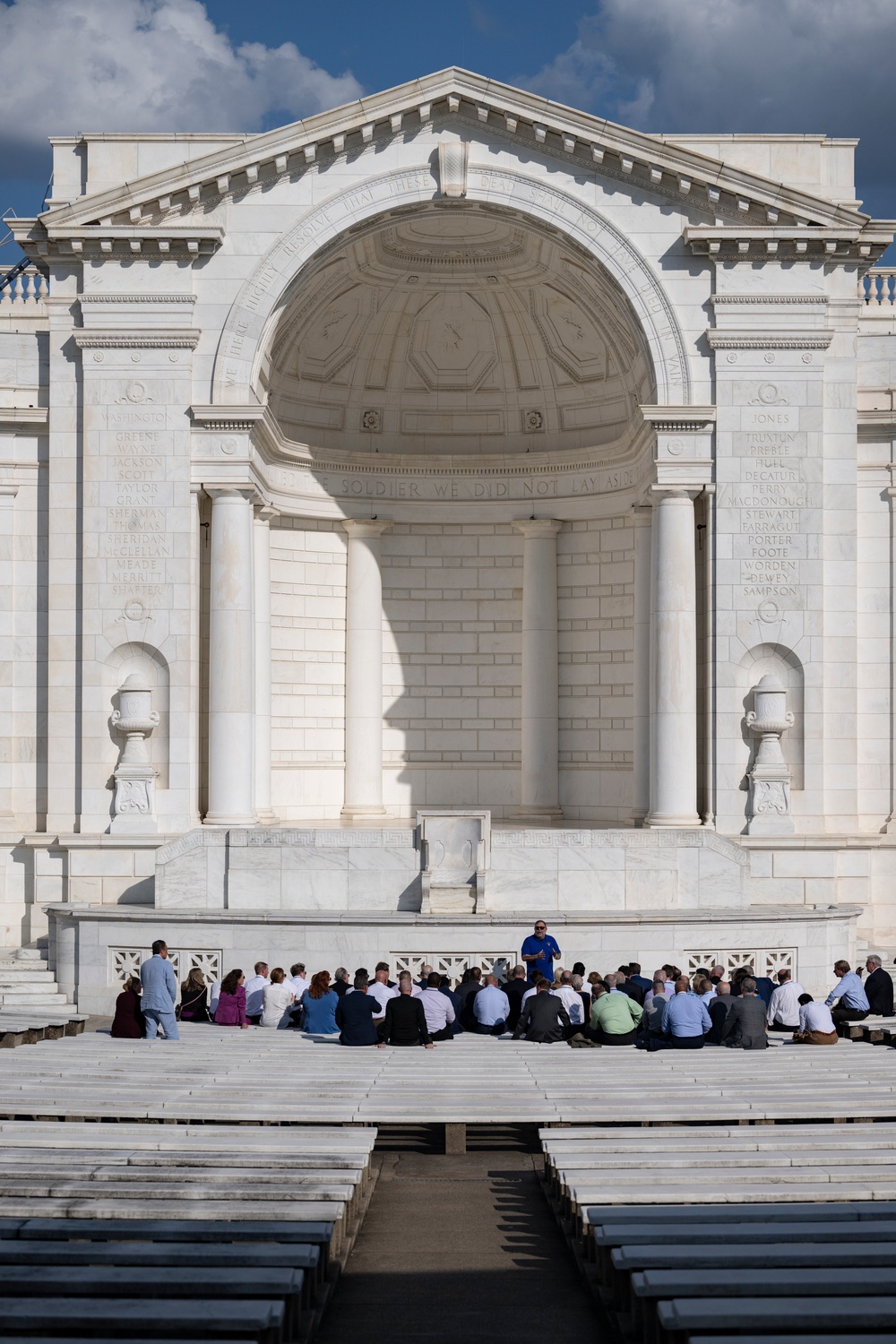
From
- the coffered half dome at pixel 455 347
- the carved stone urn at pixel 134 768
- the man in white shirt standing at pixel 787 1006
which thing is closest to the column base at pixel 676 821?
the man in white shirt standing at pixel 787 1006

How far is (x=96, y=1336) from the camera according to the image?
8.07 meters

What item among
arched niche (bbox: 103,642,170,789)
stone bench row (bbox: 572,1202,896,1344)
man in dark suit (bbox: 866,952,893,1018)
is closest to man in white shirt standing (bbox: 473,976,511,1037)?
man in dark suit (bbox: 866,952,893,1018)

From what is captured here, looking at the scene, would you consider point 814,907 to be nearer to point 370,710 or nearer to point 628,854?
point 628,854

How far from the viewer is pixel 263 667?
107 ft

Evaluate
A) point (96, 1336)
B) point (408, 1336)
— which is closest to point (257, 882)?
point (408, 1336)

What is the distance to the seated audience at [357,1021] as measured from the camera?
62.6 feet

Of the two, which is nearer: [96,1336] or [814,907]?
[96,1336]

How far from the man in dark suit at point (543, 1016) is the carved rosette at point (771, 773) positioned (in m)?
A: 10.4

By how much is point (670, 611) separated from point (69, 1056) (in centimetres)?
1653

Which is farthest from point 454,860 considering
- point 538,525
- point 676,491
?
point 538,525

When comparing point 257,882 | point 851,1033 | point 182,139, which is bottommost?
point 851,1033

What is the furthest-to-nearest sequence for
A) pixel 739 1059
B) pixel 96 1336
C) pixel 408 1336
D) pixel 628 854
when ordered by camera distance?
pixel 628 854, pixel 739 1059, pixel 408 1336, pixel 96 1336

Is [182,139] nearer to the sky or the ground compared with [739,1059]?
nearer to the sky

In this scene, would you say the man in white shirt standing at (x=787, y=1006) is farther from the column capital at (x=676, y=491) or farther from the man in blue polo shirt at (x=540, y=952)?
the column capital at (x=676, y=491)
